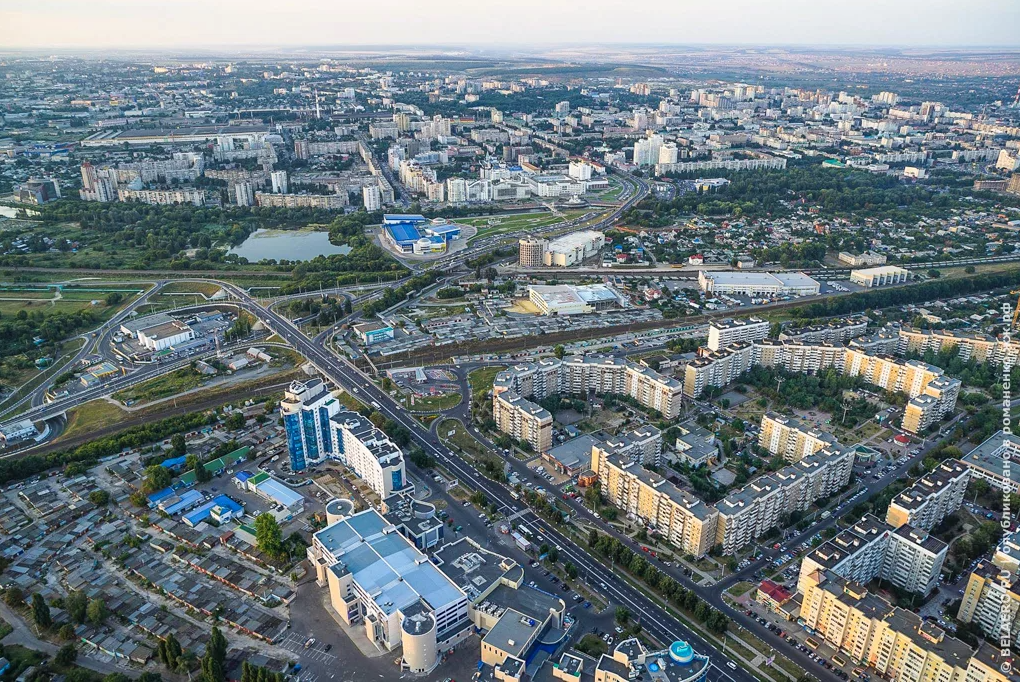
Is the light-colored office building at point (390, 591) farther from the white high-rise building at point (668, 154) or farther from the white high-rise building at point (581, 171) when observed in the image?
the white high-rise building at point (668, 154)

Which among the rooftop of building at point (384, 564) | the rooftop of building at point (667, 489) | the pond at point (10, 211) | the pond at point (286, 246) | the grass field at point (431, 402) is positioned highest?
the rooftop of building at point (667, 489)

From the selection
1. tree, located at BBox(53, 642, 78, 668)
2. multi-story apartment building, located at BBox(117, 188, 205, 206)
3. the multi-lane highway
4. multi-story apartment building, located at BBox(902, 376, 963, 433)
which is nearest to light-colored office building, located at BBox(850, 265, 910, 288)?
multi-story apartment building, located at BBox(902, 376, 963, 433)

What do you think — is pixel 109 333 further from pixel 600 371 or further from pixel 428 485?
pixel 600 371

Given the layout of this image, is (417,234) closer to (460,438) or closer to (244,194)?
(244,194)

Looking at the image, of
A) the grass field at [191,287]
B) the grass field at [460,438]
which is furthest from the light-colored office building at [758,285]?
the grass field at [191,287]

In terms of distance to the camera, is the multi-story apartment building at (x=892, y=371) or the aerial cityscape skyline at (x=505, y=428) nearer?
the aerial cityscape skyline at (x=505, y=428)

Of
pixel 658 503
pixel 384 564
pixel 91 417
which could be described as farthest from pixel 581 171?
pixel 384 564

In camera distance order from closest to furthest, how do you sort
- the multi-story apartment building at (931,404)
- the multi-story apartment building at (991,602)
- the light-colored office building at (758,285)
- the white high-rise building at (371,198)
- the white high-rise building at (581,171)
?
the multi-story apartment building at (991,602) < the multi-story apartment building at (931,404) < the light-colored office building at (758,285) < the white high-rise building at (371,198) < the white high-rise building at (581,171)

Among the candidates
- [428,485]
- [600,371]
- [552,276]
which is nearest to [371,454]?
[428,485]
